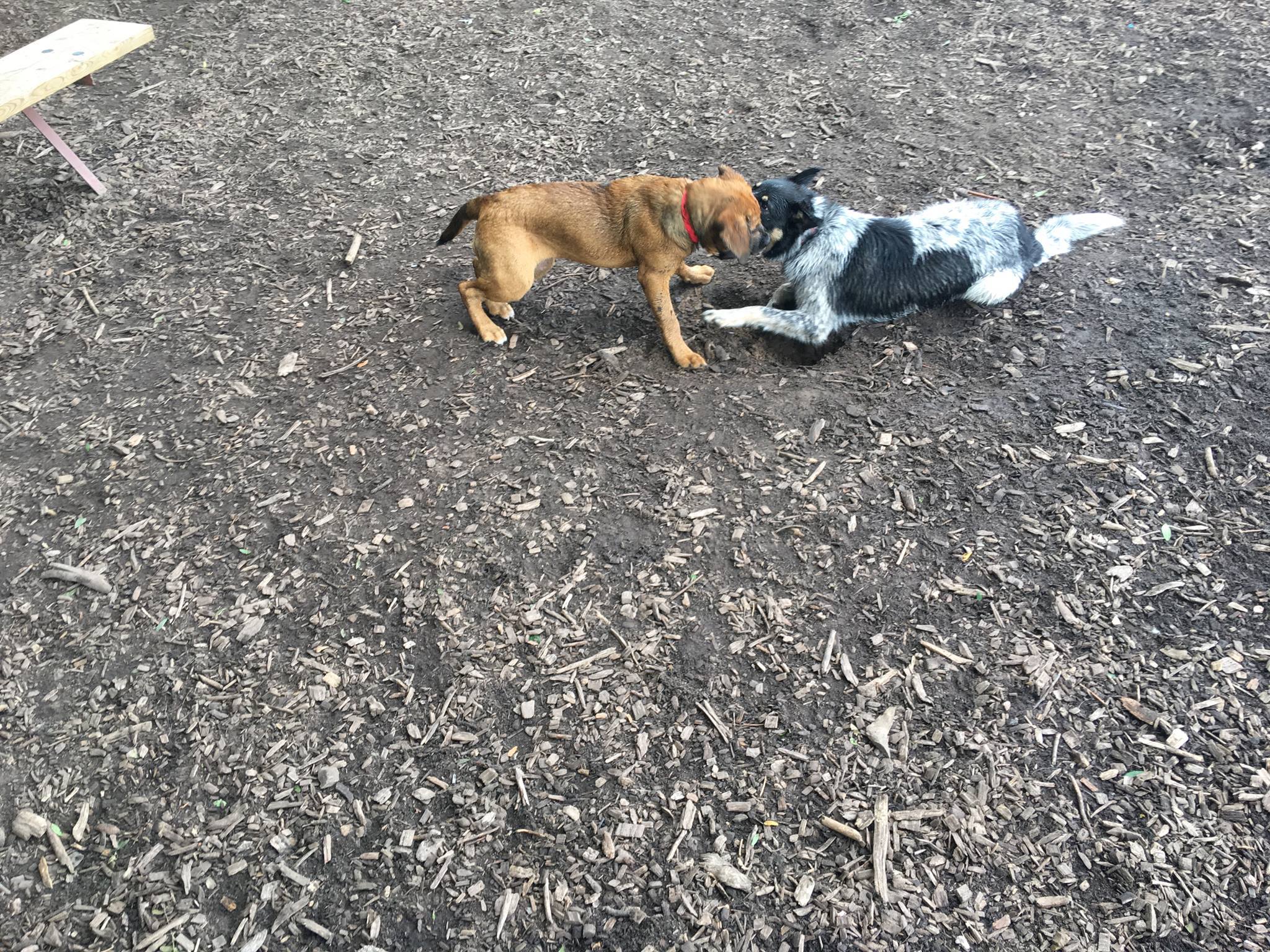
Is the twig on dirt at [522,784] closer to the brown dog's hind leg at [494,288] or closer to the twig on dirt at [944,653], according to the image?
the twig on dirt at [944,653]

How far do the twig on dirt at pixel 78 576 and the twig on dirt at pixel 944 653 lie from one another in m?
3.59

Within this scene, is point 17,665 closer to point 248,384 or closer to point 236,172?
point 248,384

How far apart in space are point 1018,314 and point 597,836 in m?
3.56

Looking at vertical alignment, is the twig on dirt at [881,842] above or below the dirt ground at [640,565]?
below

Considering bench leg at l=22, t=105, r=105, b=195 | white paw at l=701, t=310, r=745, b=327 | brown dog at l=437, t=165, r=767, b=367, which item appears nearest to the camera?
brown dog at l=437, t=165, r=767, b=367

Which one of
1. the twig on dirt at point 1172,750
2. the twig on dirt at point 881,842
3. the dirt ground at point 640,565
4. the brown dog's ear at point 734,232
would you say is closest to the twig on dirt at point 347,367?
the dirt ground at point 640,565

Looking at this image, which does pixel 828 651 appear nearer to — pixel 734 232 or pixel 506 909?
pixel 506 909

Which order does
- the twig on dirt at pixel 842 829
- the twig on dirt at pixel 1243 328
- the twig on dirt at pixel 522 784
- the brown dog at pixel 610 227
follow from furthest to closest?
1. the twig on dirt at pixel 1243 328
2. the brown dog at pixel 610 227
3. the twig on dirt at pixel 522 784
4. the twig on dirt at pixel 842 829

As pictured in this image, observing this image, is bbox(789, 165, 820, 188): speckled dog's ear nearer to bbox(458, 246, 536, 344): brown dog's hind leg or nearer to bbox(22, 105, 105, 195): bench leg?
bbox(458, 246, 536, 344): brown dog's hind leg

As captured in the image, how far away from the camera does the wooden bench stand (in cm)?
503

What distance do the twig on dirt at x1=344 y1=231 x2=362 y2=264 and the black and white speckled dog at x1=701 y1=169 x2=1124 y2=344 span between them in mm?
2729

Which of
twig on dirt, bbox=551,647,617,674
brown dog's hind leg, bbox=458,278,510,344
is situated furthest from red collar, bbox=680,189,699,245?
twig on dirt, bbox=551,647,617,674

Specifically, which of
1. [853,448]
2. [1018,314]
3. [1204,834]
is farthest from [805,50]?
[1204,834]

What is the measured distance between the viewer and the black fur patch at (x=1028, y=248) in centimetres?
421
